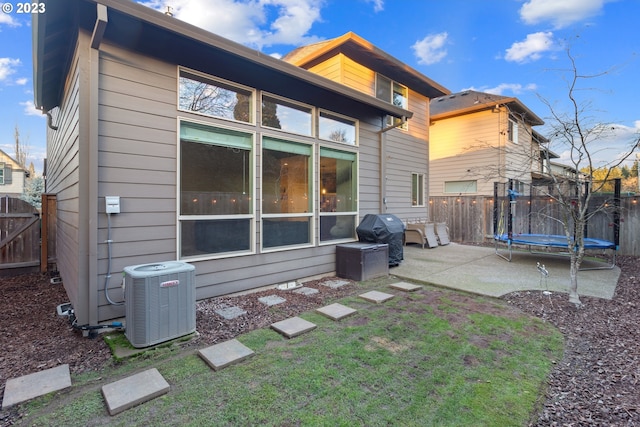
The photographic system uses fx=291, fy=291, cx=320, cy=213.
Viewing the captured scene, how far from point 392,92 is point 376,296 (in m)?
6.77

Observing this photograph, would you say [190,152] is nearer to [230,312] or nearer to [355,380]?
[230,312]

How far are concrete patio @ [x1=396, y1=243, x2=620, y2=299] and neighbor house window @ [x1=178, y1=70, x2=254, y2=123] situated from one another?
3.96 meters

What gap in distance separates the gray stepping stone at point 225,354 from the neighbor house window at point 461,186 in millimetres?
11868

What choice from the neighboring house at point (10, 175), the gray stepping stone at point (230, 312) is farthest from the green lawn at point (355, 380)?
the neighboring house at point (10, 175)

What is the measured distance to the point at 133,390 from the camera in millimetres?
2061

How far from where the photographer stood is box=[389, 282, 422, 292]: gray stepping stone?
15.1ft

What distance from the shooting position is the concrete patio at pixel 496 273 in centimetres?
466

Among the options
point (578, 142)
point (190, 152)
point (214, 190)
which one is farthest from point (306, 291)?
point (578, 142)

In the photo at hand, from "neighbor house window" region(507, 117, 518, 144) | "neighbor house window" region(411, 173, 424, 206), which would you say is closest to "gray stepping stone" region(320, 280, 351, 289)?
"neighbor house window" region(411, 173, 424, 206)

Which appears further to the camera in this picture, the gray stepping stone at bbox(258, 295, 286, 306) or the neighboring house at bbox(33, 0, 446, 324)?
the gray stepping stone at bbox(258, 295, 286, 306)

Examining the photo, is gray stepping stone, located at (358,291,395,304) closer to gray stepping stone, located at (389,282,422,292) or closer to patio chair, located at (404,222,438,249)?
gray stepping stone, located at (389,282,422,292)

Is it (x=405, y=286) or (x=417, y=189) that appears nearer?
(x=405, y=286)

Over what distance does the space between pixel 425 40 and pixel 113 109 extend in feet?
38.3

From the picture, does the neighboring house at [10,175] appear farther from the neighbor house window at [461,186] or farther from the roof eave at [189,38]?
the neighbor house window at [461,186]
